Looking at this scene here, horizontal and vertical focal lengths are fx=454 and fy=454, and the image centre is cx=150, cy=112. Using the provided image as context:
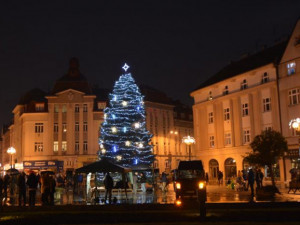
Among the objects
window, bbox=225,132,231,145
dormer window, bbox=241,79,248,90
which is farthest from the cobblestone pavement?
dormer window, bbox=241,79,248,90

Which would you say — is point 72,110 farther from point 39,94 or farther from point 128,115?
point 128,115

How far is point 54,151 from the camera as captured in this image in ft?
254

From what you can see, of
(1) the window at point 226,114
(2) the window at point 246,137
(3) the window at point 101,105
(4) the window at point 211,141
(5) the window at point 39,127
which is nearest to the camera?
(2) the window at point 246,137

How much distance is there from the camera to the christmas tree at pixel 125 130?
50.9m

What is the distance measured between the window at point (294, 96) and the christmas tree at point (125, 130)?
1655 centimetres

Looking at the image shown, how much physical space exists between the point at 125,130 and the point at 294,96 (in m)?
19.0

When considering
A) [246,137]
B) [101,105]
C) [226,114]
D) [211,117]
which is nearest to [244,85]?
[226,114]

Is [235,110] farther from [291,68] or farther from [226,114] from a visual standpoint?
[291,68]

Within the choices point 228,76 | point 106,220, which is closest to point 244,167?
point 228,76

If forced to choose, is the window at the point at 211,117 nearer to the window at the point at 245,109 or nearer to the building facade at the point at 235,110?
the building facade at the point at 235,110

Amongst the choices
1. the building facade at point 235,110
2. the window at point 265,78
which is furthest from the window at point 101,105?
the window at point 265,78

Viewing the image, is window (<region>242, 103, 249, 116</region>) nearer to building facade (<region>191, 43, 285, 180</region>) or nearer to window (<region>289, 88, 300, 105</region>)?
building facade (<region>191, 43, 285, 180</region>)

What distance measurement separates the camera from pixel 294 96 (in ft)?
163

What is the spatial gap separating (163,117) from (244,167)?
36.1 metres
